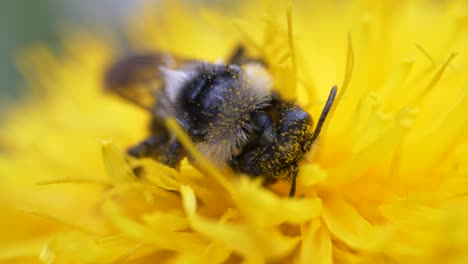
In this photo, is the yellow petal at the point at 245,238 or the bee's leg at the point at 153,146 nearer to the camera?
the yellow petal at the point at 245,238

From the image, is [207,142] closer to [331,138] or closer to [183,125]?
[183,125]

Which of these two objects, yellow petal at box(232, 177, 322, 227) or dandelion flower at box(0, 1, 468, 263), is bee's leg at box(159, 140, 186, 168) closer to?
dandelion flower at box(0, 1, 468, 263)

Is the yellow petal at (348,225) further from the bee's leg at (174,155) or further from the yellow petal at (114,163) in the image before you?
the yellow petal at (114,163)

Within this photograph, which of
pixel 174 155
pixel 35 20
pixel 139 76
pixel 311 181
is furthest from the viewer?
pixel 35 20

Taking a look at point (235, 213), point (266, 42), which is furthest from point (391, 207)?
point (266, 42)

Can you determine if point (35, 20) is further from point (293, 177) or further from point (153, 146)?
point (293, 177)

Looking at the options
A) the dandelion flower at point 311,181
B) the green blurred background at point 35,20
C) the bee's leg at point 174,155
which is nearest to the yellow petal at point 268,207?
the dandelion flower at point 311,181

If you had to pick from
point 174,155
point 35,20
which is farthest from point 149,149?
point 35,20
